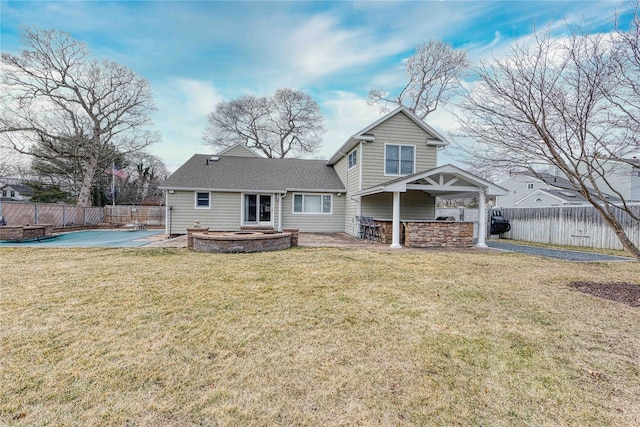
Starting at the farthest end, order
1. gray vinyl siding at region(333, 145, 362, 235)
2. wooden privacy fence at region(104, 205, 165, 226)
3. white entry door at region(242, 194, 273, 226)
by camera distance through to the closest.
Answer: wooden privacy fence at region(104, 205, 165, 226), white entry door at region(242, 194, 273, 226), gray vinyl siding at region(333, 145, 362, 235)

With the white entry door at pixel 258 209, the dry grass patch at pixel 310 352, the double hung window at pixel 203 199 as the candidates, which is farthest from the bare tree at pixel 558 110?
the double hung window at pixel 203 199

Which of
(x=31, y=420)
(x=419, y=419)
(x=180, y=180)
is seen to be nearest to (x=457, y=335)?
(x=419, y=419)

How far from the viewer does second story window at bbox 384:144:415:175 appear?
1295cm

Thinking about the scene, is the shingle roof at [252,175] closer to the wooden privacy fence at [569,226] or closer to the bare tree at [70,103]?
the wooden privacy fence at [569,226]

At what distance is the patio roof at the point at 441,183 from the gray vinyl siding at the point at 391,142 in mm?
1809

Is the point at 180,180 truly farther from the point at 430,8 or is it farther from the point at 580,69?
the point at 580,69

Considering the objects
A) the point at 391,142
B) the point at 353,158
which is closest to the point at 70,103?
the point at 353,158

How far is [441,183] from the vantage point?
33.6ft

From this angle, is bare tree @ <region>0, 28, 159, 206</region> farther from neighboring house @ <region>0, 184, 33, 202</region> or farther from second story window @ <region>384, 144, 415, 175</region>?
second story window @ <region>384, 144, 415, 175</region>

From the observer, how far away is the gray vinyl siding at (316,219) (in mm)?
14656

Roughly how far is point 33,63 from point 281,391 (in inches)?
1136

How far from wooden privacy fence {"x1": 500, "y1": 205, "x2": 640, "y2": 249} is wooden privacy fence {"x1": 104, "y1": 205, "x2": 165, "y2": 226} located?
22268 mm

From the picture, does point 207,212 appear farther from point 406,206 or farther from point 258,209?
point 406,206

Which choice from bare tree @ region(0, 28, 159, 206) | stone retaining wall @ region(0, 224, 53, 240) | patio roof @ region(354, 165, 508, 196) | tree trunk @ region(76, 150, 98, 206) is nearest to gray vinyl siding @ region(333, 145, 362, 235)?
patio roof @ region(354, 165, 508, 196)
